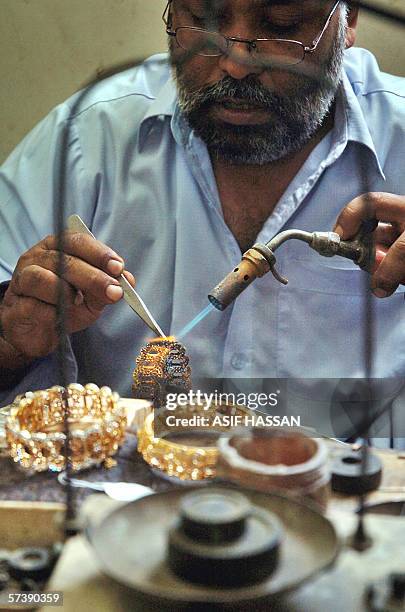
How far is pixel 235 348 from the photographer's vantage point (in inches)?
21.9

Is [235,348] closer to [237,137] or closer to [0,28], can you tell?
[237,137]

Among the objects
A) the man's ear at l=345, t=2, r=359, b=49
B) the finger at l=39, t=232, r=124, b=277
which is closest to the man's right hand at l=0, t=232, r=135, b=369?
the finger at l=39, t=232, r=124, b=277

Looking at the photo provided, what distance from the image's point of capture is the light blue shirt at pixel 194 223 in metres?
0.53

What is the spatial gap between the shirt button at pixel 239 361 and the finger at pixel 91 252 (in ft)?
0.38

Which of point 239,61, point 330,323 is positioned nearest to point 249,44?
point 239,61

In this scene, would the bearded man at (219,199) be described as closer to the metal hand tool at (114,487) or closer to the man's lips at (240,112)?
the man's lips at (240,112)

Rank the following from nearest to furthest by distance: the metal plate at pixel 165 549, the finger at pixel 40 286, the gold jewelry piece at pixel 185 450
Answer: the metal plate at pixel 165 549 < the gold jewelry piece at pixel 185 450 < the finger at pixel 40 286

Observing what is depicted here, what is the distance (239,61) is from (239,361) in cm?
21

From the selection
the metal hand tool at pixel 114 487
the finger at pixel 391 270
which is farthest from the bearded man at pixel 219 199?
the metal hand tool at pixel 114 487

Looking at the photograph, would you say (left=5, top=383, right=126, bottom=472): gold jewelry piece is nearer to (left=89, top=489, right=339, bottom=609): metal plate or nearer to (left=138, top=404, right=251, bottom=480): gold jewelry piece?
(left=138, top=404, right=251, bottom=480): gold jewelry piece

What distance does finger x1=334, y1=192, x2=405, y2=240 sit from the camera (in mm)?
438

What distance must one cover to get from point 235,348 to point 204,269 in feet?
0.24

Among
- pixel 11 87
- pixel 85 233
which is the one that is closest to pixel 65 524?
pixel 85 233

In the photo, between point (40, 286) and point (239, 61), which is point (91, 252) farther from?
point (239, 61)
